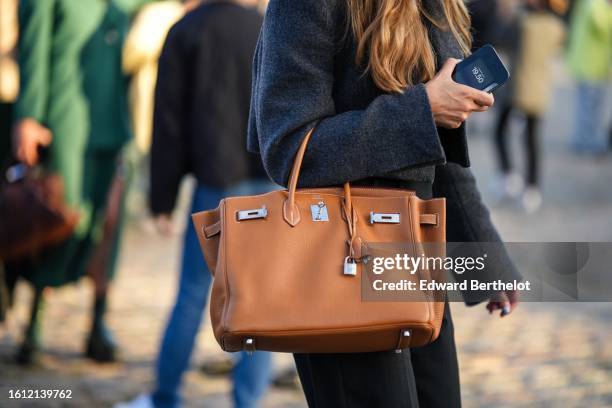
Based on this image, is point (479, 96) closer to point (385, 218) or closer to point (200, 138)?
point (385, 218)

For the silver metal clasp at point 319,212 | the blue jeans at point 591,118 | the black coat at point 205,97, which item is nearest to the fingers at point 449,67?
the silver metal clasp at point 319,212

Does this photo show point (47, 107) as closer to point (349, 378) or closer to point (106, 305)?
point (106, 305)

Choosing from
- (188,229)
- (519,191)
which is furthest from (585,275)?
(519,191)

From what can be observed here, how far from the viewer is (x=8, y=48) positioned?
357 inches

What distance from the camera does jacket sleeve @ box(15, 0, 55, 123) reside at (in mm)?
4352

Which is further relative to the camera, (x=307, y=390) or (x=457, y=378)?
(x=457, y=378)

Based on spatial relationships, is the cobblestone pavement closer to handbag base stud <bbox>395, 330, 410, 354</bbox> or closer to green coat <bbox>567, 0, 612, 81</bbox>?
handbag base stud <bbox>395, 330, 410, 354</bbox>

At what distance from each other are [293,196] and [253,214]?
0.09m

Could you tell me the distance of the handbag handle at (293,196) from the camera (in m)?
1.93

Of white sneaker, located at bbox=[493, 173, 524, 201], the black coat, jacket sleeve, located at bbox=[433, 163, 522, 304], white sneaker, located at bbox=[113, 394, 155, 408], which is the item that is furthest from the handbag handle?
white sneaker, located at bbox=[493, 173, 524, 201]

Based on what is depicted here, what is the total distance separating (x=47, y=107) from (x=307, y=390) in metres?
2.78

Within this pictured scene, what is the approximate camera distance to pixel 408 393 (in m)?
1.99

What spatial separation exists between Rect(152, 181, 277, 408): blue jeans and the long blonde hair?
1.87m

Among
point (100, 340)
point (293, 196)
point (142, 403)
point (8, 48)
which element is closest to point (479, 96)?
point (293, 196)
